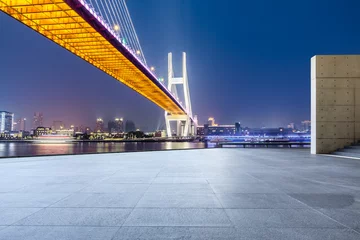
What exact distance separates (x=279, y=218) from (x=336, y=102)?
1297cm

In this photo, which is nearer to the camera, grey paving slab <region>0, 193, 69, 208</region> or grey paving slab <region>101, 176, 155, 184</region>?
grey paving slab <region>0, 193, 69, 208</region>

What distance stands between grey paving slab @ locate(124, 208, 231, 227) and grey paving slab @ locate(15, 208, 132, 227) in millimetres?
190

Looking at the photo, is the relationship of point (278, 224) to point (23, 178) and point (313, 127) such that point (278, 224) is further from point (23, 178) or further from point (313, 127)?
point (313, 127)

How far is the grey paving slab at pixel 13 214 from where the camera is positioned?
3.34 metres

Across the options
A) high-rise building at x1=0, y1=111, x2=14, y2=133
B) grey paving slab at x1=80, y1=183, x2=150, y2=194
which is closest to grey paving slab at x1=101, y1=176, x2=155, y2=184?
grey paving slab at x1=80, y1=183, x2=150, y2=194

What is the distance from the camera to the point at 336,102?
13836mm

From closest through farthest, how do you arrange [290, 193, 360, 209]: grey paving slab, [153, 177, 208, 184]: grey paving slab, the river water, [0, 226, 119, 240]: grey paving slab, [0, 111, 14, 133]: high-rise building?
[0, 226, 119, 240]: grey paving slab < [290, 193, 360, 209]: grey paving slab < [153, 177, 208, 184]: grey paving slab < the river water < [0, 111, 14, 133]: high-rise building

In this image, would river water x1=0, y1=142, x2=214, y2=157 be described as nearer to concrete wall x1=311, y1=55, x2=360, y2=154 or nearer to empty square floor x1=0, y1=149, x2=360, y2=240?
empty square floor x1=0, y1=149, x2=360, y2=240

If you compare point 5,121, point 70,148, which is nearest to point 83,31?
point 70,148

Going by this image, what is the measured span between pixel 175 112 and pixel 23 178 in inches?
2714

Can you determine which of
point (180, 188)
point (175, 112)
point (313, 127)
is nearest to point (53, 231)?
point (180, 188)

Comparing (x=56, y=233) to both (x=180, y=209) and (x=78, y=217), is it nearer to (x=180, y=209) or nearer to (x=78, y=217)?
(x=78, y=217)

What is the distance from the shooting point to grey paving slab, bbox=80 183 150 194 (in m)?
4.92

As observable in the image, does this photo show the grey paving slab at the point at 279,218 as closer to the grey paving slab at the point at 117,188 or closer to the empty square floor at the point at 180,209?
the empty square floor at the point at 180,209
